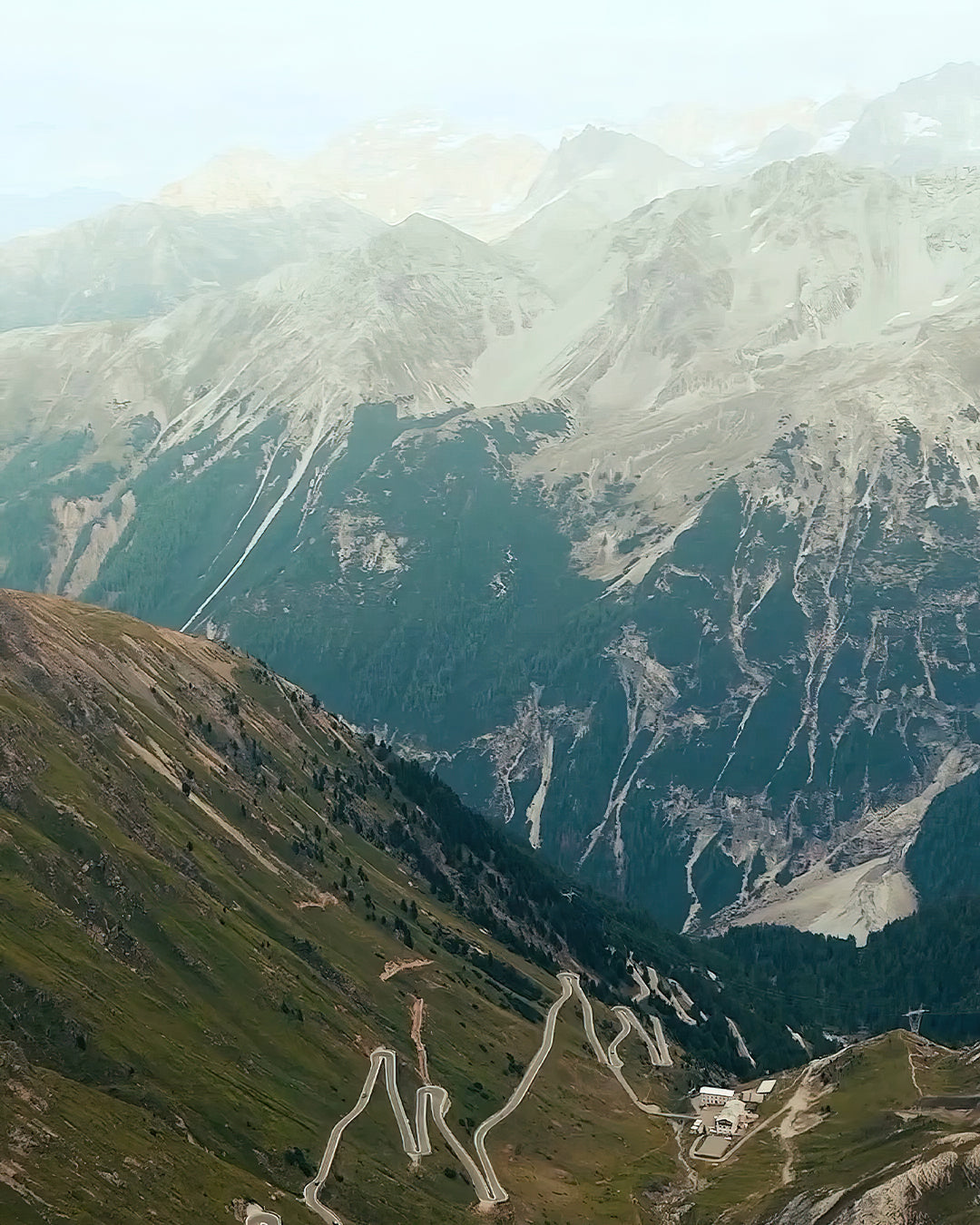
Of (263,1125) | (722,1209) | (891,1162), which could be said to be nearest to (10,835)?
(263,1125)

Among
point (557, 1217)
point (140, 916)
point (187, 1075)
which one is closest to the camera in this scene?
point (187, 1075)

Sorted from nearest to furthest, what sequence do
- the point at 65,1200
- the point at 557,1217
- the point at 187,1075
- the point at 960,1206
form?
1. the point at 65,1200
2. the point at 960,1206
3. the point at 187,1075
4. the point at 557,1217

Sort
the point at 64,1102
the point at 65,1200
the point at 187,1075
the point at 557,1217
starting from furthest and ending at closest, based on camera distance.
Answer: the point at 557,1217 → the point at 187,1075 → the point at 64,1102 → the point at 65,1200

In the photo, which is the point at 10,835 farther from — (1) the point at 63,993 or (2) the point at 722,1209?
(2) the point at 722,1209

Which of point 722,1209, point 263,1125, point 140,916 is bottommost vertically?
point 722,1209

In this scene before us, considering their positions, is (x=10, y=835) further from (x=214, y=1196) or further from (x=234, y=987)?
(x=214, y=1196)

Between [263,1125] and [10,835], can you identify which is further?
[10,835]

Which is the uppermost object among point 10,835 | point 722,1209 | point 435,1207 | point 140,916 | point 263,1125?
point 10,835

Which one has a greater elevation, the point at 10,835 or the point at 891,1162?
the point at 10,835

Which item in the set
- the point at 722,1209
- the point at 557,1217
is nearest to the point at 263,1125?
the point at 557,1217
